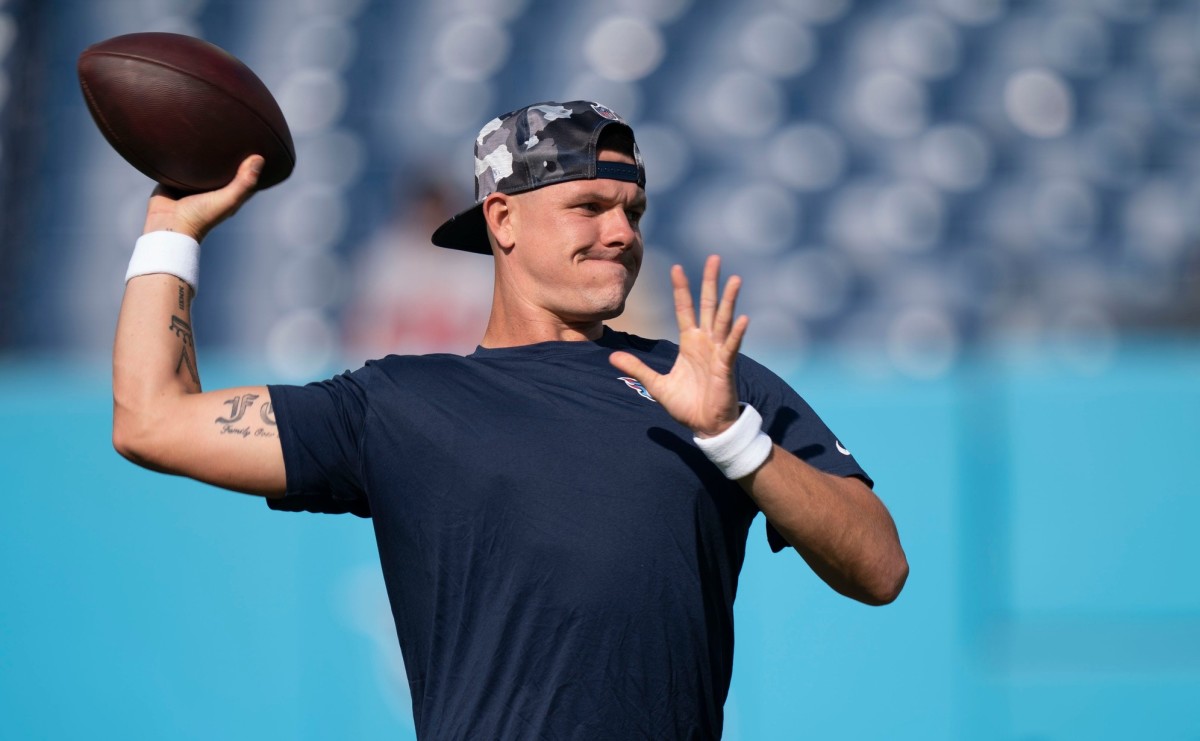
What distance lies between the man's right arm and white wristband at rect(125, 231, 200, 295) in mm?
15

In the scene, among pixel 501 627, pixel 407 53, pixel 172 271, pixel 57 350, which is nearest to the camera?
pixel 501 627

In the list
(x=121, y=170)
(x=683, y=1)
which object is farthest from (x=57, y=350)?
(x=683, y=1)

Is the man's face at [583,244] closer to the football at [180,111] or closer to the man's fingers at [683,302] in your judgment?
the man's fingers at [683,302]

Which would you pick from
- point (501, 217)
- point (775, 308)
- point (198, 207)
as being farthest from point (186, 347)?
point (775, 308)

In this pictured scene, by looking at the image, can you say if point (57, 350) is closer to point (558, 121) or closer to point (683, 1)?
point (683, 1)

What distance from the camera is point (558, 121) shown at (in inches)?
86.2

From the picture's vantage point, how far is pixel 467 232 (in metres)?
2.44

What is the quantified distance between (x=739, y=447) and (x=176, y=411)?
2.81ft

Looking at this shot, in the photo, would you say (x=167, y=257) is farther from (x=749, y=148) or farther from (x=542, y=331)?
(x=749, y=148)

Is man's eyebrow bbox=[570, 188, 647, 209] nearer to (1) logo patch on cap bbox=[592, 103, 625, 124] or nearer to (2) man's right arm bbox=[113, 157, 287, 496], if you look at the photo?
(1) logo patch on cap bbox=[592, 103, 625, 124]

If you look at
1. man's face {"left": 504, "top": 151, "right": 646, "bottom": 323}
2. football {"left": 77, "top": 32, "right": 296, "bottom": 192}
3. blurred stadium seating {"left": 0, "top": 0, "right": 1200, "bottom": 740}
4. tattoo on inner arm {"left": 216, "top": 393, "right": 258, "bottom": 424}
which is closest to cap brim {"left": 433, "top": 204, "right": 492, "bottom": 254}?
man's face {"left": 504, "top": 151, "right": 646, "bottom": 323}

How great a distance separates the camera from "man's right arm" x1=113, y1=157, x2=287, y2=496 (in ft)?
6.36

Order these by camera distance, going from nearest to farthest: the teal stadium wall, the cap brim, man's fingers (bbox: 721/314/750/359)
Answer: man's fingers (bbox: 721/314/750/359) → the cap brim → the teal stadium wall

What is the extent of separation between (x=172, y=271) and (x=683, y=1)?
522 centimetres
